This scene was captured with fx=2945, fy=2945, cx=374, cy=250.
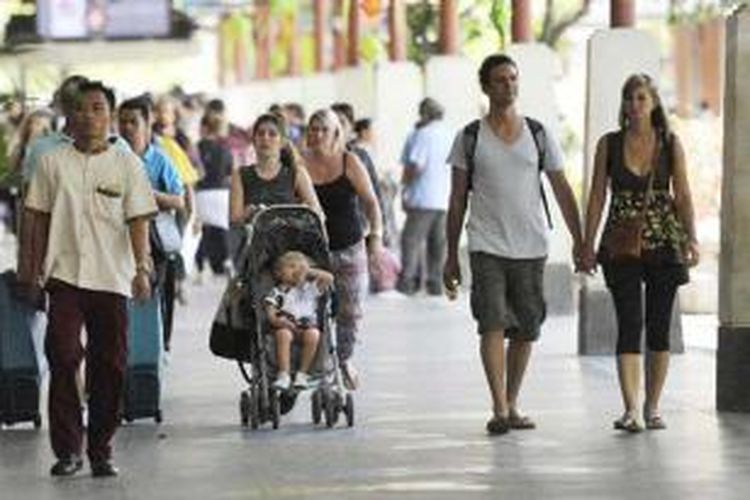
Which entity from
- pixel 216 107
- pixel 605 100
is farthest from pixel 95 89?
pixel 216 107

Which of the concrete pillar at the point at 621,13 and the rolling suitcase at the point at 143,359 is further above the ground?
the concrete pillar at the point at 621,13

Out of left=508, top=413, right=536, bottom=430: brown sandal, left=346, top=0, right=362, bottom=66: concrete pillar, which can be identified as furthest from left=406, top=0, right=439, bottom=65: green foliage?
left=508, top=413, right=536, bottom=430: brown sandal

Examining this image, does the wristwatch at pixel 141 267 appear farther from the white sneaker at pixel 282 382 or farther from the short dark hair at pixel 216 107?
the short dark hair at pixel 216 107

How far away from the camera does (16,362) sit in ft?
52.2

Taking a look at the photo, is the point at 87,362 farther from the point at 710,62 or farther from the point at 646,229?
the point at 710,62

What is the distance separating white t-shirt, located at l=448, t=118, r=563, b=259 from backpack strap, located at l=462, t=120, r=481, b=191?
18mm

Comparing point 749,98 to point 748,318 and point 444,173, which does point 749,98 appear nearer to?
point 748,318

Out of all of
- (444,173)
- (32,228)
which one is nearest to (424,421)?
(32,228)

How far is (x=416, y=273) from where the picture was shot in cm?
3012

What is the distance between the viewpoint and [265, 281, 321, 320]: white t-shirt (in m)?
16.0

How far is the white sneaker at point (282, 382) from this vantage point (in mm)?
15797

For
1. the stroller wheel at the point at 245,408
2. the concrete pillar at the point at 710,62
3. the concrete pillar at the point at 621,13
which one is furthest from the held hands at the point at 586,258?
the concrete pillar at the point at 710,62

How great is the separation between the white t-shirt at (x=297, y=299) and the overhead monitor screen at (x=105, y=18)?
19.7 meters

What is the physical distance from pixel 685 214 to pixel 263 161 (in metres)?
2.67
